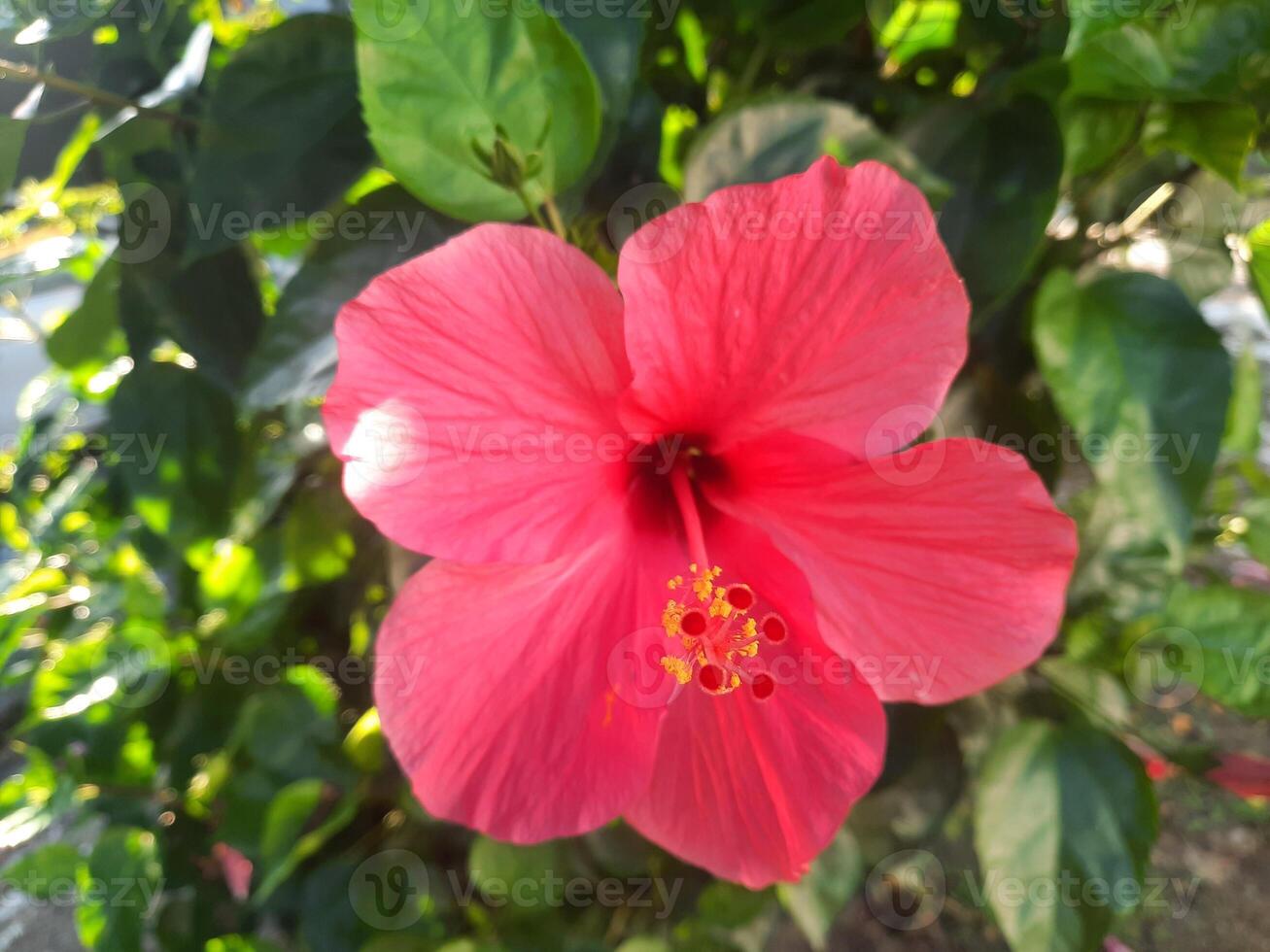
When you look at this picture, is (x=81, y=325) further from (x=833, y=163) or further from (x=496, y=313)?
(x=833, y=163)

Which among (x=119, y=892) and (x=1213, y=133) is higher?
(x=1213, y=133)

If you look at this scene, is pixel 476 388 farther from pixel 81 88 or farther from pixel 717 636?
pixel 81 88

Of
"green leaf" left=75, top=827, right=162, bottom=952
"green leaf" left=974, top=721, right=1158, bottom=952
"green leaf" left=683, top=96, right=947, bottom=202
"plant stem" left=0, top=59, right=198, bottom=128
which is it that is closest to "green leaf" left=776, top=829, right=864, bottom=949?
"green leaf" left=974, top=721, right=1158, bottom=952

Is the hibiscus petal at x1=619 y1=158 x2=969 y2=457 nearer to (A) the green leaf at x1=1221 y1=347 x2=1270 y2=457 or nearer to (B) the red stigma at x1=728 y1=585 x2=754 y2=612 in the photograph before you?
(B) the red stigma at x1=728 y1=585 x2=754 y2=612

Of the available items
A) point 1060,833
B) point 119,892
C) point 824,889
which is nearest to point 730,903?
point 824,889

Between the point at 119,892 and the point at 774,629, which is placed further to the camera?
the point at 119,892

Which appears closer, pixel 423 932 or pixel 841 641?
pixel 841 641

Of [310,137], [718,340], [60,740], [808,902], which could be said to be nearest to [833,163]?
[718,340]
